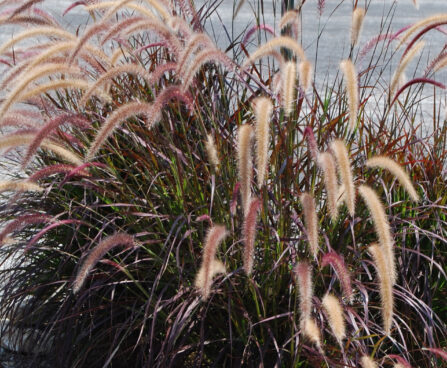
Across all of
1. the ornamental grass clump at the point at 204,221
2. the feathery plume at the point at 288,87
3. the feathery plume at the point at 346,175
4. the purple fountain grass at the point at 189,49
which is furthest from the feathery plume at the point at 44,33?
the feathery plume at the point at 346,175

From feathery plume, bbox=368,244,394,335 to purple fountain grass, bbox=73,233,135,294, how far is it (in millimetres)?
736

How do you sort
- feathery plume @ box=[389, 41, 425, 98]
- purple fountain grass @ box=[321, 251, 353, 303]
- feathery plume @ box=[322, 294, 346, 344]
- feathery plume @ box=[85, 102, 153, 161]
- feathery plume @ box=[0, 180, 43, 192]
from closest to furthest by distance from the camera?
1. feathery plume @ box=[322, 294, 346, 344]
2. purple fountain grass @ box=[321, 251, 353, 303]
3. feathery plume @ box=[85, 102, 153, 161]
4. feathery plume @ box=[0, 180, 43, 192]
5. feathery plume @ box=[389, 41, 425, 98]

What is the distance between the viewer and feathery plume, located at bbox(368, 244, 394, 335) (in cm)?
205

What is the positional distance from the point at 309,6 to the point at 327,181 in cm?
1376

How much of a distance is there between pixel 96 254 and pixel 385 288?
0.80 m

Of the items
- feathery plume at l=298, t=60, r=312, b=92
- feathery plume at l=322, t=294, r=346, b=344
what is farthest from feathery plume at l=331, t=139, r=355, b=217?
feathery plume at l=298, t=60, r=312, b=92

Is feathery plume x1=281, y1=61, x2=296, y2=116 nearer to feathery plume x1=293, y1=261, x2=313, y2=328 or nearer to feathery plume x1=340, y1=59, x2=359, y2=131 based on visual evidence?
feathery plume x1=340, y1=59, x2=359, y2=131

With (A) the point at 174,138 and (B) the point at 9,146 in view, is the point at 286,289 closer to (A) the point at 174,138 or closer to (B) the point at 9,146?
(A) the point at 174,138

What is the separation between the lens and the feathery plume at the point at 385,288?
2.05 m

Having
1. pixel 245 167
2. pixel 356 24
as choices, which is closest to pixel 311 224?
pixel 245 167

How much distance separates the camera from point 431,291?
2924 millimetres

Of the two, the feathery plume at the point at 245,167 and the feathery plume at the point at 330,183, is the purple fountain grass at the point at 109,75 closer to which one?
the feathery plume at the point at 245,167

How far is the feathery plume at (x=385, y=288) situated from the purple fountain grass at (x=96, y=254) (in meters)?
0.74

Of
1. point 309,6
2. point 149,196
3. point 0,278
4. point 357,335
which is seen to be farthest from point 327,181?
point 309,6
